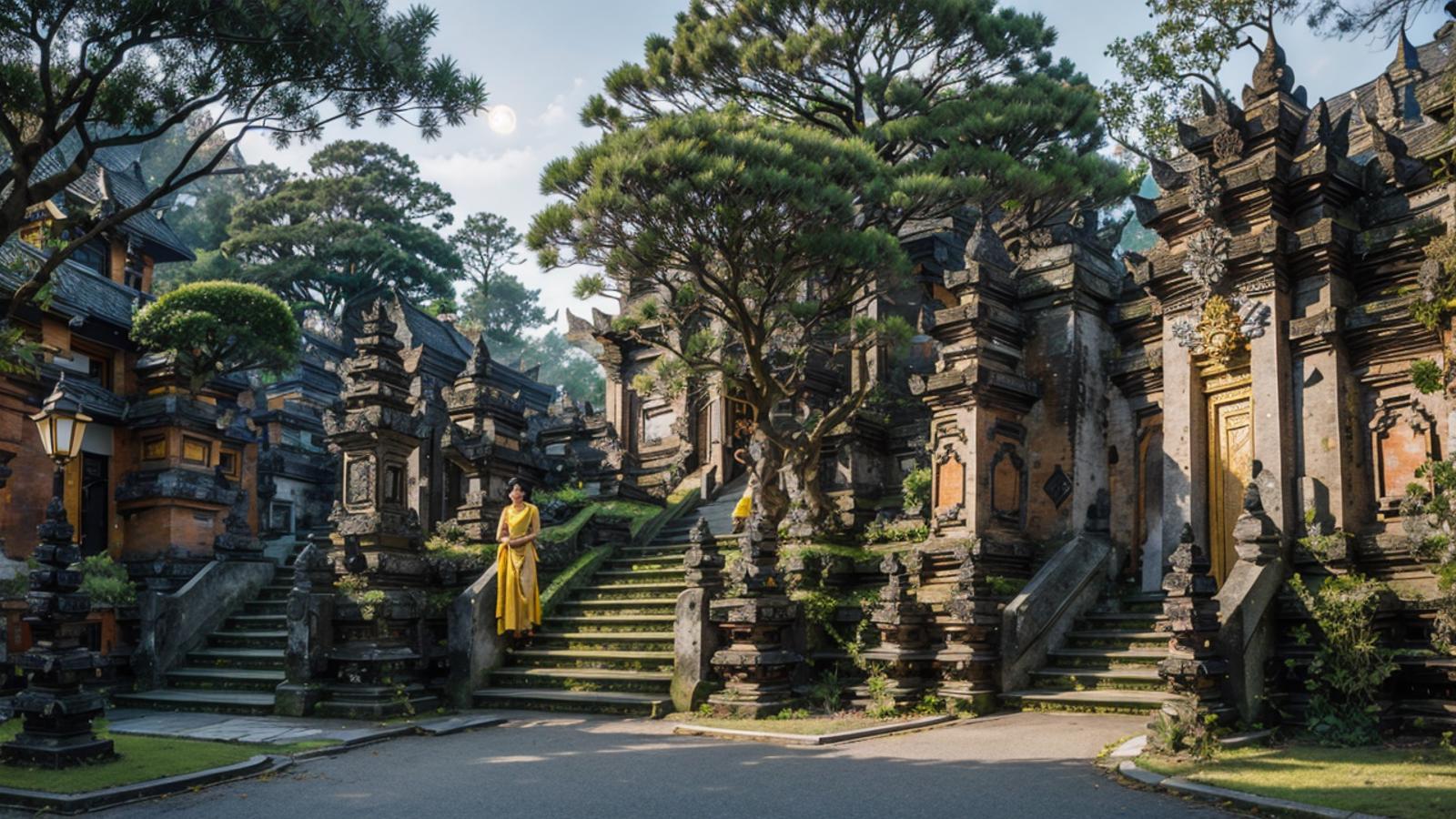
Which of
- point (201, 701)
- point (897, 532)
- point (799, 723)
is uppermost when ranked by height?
point (897, 532)

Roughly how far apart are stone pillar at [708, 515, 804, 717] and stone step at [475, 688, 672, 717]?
74 cm

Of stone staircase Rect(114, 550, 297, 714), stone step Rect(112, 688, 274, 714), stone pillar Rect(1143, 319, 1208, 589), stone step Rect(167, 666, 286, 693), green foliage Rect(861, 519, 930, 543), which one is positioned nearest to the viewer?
stone pillar Rect(1143, 319, 1208, 589)

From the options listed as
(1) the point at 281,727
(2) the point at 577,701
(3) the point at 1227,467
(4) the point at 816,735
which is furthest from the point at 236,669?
(3) the point at 1227,467

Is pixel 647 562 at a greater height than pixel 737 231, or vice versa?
pixel 737 231

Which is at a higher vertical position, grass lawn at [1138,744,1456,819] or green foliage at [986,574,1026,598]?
green foliage at [986,574,1026,598]

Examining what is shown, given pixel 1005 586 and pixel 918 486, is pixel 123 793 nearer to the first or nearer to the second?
pixel 1005 586

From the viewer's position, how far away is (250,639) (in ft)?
54.1

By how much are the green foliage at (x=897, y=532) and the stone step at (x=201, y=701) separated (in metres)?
7.84

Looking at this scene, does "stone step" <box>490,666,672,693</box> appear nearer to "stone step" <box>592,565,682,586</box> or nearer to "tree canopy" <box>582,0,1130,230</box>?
"stone step" <box>592,565,682,586</box>

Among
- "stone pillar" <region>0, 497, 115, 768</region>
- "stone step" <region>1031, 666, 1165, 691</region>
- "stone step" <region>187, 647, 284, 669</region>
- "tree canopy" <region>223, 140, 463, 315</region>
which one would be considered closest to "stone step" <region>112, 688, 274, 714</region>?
"stone step" <region>187, 647, 284, 669</region>

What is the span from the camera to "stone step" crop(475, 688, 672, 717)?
41.9 feet

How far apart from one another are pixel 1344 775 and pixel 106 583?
16211 millimetres

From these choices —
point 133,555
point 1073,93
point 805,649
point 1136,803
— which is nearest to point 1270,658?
point 1136,803

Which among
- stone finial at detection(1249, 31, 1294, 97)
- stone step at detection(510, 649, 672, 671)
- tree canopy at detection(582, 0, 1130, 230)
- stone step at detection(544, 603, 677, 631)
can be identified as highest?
tree canopy at detection(582, 0, 1130, 230)
